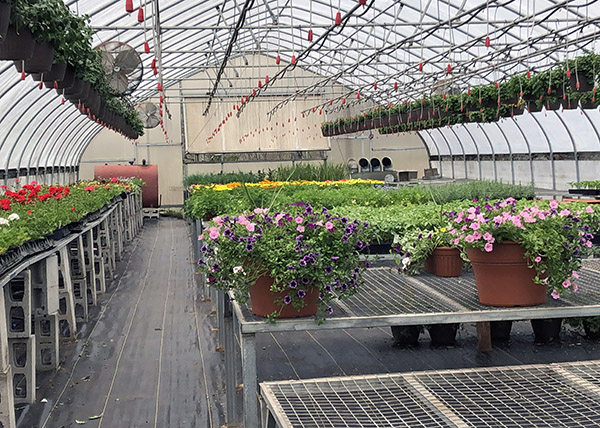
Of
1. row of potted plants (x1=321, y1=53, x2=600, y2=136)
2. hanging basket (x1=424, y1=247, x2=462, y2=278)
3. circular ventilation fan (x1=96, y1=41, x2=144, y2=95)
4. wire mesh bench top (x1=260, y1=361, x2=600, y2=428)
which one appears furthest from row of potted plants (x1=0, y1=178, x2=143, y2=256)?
row of potted plants (x1=321, y1=53, x2=600, y2=136)

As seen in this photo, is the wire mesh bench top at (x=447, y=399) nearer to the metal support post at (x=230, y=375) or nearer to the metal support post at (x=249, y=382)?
the metal support post at (x=249, y=382)

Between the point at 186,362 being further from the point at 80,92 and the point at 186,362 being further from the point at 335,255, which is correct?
the point at 80,92

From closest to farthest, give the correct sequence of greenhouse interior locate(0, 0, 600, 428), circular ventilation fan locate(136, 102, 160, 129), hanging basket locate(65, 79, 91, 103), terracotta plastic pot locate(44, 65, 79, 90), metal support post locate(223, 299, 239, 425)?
greenhouse interior locate(0, 0, 600, 428) < metal support post locate(223, 299, 239, 425) < terracotta plastic pot locate(44, 65, 79, 90) < hanging basket locate(65, 79, 91, 103) < circular ventilation fan locate(136, 102, 160, 129)

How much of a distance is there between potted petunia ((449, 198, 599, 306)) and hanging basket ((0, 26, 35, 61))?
8.59 ft

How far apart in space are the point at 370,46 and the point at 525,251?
15.4 meters

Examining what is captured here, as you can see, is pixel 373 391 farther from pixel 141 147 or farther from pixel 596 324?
pixel 141 147

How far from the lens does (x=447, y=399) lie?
2.30m

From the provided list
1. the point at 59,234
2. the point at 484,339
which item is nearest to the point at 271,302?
the point at 484,339

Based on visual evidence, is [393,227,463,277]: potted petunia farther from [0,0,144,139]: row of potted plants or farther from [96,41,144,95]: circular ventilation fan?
[96,41,144,95]: circular ventilation fan

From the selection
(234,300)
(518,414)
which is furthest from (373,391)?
(234,300)

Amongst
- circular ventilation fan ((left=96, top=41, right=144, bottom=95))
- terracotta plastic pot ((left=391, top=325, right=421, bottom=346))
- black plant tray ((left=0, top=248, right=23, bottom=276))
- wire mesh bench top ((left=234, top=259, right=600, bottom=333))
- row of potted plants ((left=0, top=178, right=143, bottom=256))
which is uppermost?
circular ventilation fan ((left=96, top=41, right=144, bottom=95))

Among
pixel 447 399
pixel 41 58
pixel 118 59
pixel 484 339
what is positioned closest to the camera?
pixel 447 399

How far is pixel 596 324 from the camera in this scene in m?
5.07

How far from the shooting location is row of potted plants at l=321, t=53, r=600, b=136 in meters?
7.92
